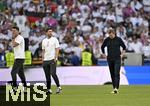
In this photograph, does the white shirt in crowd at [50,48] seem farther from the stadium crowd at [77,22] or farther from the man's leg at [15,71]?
the stadium crowd at [77,22]

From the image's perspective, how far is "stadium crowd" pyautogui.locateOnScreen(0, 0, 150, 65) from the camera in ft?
99.1

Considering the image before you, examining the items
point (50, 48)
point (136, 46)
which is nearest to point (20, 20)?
point (136, 46)

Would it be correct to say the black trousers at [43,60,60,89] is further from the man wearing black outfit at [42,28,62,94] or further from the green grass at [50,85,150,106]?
the green grass at [50,85,150,106]

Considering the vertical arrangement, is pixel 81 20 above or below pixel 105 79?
above

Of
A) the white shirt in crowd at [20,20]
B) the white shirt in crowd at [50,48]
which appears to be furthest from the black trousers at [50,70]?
the white shirt in crowd at [20,20]

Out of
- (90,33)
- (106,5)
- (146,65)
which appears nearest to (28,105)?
(146,65)

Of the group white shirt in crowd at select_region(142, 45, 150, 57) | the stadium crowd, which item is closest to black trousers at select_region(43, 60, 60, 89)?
the stadium crowd

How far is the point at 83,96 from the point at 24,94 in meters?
2.07

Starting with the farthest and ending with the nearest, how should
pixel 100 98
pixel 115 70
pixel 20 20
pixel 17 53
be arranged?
pixel 20 20
pixel 115 70
pixel 17 53
pixel 100 98

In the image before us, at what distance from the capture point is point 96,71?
87.5 ft

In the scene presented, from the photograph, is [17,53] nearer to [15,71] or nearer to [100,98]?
[15,71]

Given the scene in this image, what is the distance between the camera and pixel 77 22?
3225 centimetres

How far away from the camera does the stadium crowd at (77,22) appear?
99.1 feet

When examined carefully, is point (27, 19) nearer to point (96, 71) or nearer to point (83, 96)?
point (96, 71)
